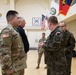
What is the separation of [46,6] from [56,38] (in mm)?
16009

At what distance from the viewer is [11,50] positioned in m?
2.45

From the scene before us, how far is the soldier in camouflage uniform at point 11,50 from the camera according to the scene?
2.31 m

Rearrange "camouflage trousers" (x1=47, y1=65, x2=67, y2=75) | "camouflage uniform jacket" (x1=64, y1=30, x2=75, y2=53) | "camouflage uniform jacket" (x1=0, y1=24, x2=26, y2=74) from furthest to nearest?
"camouflage uniform jacket" (x1=64, y1=30, x2=75, y2=53) → "camouflage trousers" (x1=47, y1=65, x2=67, y2=75) → "camouflage uniform jacket" (x1=0, y1=24, x2=26, y2=74)

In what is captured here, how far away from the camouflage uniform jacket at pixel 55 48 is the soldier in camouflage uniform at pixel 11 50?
1.78 ft

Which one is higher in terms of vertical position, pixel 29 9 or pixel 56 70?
pixel 29 9

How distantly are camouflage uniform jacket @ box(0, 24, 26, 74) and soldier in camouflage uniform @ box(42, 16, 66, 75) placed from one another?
557 mm

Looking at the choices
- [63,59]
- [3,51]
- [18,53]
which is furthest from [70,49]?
[3,51]

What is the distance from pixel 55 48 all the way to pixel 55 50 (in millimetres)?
36

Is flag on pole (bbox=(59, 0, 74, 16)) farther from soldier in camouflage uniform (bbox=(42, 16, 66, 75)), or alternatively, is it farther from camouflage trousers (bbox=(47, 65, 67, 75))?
camouflage trousers (bbox=(47, 65, 67, 75))

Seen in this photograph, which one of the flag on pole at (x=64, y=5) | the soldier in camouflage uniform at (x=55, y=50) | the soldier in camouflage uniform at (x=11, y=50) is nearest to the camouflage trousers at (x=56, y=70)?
the soldier in camouflage uniform at (x=55, y=50)

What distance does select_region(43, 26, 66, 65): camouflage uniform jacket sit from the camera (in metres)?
2.86

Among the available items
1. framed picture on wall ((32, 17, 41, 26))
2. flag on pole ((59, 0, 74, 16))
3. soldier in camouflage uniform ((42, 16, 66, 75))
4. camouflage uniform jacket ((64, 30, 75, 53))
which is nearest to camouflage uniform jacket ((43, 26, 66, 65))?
soldier in camouflage uniform ((42, 16, 66, 75))

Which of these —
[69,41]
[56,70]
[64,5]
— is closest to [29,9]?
[64,5]

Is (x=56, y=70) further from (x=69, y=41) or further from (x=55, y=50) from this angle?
(x=69, y=41)
